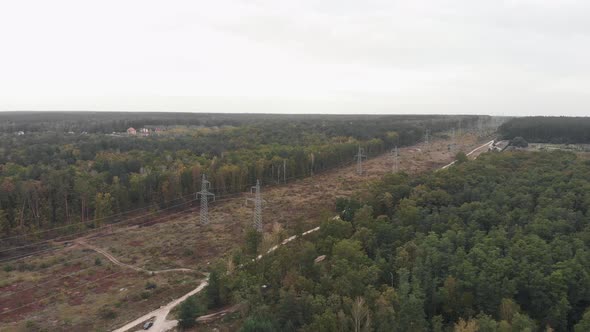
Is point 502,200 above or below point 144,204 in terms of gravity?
above

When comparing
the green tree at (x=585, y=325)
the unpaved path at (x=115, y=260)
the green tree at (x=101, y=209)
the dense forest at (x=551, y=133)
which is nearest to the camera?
the green tree at (x=585, y=325)

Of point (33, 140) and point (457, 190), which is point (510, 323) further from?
point (33, 140)

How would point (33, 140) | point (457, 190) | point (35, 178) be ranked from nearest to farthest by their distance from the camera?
point (457, 190) → point (35, 178) → point (33, 140)

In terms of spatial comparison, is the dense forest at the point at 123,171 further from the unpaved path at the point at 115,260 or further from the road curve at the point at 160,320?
the road curve at the point at 160,320

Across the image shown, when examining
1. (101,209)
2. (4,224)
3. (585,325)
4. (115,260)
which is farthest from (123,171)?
(585,325)

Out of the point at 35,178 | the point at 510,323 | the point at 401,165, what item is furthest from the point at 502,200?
the point at 35,178

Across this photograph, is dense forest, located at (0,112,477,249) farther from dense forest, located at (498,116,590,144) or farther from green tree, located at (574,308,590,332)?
dense forest, located at (498,116,590,144)

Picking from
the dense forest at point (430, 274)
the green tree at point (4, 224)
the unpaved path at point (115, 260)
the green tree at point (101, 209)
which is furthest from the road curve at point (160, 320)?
the green tree at point (4, 224)

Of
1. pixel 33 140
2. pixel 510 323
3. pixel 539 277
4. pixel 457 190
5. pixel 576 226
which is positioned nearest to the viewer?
pixel 510 323

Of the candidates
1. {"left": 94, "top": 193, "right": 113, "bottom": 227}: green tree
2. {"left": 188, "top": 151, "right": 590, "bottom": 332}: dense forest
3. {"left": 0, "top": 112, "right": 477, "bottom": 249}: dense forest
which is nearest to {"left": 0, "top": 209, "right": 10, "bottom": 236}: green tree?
{"left": 0, "top": 112, "right": 477, "bottom": 249}: dense forest
